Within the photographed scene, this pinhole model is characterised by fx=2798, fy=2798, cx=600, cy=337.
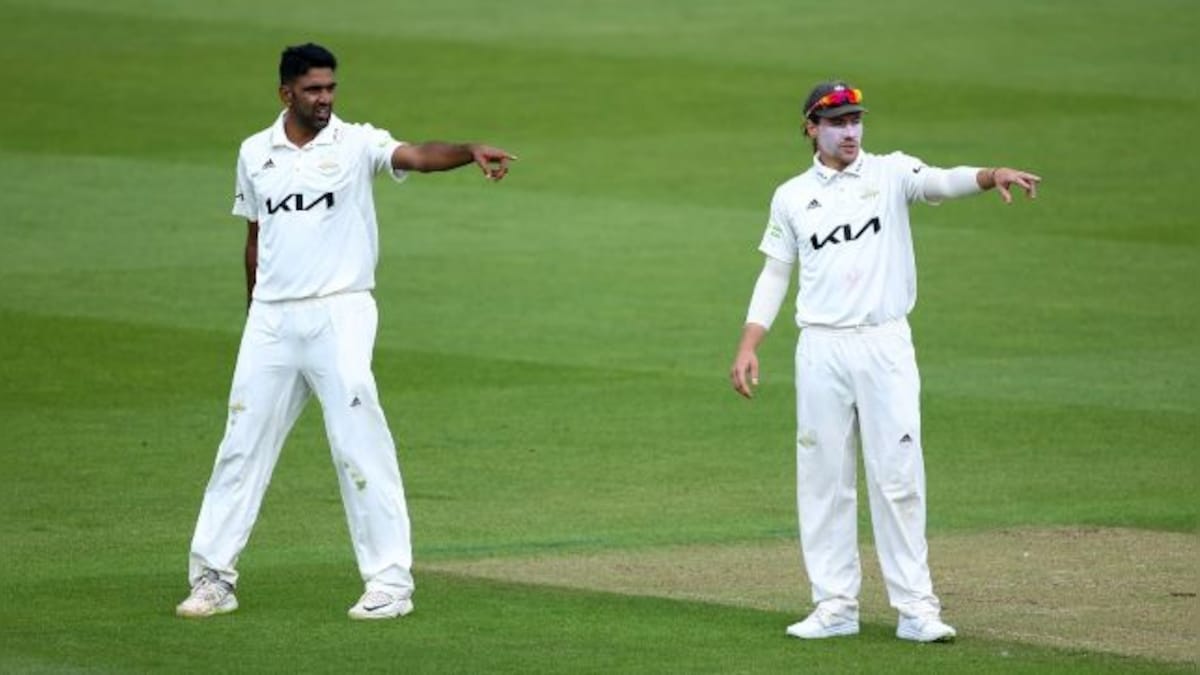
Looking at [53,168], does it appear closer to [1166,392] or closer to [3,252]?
[3,252]

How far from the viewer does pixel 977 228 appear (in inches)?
1003

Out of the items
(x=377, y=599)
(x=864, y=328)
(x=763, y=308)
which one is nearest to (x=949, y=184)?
(x=864, y=328)

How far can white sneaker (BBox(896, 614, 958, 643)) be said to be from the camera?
37.5 feet

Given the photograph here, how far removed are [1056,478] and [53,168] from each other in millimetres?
14548

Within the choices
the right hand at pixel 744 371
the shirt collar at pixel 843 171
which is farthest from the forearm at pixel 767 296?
the shirt collar at pixel 843 171

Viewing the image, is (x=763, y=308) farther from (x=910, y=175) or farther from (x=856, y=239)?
(x=910, y=175)

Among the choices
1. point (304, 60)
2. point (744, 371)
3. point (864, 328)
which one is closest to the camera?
point (864, 328)

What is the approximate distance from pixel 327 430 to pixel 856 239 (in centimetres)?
252

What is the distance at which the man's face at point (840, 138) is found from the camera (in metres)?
11.6

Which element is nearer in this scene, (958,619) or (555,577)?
(958,619)

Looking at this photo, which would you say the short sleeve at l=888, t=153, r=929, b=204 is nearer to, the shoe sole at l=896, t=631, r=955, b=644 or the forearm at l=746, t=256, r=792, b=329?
the forearm at l=746, t=256, r=792, b=329

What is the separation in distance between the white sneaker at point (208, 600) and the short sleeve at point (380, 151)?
6.35 feet

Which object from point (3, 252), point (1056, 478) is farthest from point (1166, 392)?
point (3, 252)

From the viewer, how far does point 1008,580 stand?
13117 millimetres
